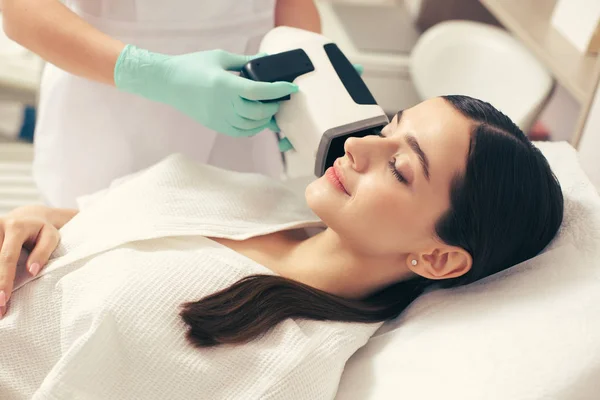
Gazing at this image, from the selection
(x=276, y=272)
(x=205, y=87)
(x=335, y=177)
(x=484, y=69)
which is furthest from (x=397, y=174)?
(x=484, y=69)

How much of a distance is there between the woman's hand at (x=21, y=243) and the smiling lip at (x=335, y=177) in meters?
0.53

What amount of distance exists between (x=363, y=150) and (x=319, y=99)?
15cm

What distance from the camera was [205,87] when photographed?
116cm

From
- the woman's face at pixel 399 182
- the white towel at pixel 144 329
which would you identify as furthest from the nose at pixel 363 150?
the white towel at pixel 144 329

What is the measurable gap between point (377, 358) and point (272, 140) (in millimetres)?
734

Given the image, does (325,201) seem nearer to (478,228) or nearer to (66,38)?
(478,228)

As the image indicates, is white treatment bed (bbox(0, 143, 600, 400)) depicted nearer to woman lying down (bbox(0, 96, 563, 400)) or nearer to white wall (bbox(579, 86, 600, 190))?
A: woman lying down (bbox(0, 96, 563, 400))

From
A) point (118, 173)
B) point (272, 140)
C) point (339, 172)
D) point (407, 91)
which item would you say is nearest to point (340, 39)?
point (407, 91)

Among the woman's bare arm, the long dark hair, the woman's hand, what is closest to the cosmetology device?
the long dark hair

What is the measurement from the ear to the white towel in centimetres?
14

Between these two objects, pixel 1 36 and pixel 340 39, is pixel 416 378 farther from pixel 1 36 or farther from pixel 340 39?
pixel 1 36

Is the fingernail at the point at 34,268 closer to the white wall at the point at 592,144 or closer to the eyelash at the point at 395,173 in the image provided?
the eyelash at the point at 395,173

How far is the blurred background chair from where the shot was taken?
1699 mm

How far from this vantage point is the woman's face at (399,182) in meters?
0.99
